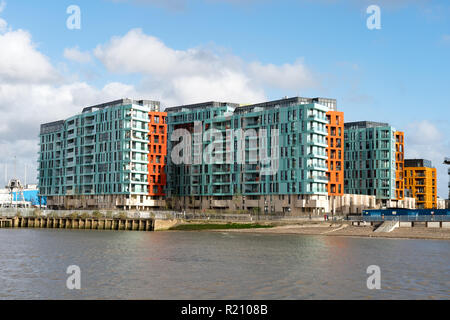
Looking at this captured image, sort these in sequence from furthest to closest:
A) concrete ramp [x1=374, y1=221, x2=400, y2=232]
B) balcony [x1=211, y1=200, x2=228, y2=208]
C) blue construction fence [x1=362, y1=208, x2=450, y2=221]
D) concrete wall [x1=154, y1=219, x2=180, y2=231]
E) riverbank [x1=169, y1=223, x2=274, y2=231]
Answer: balcony [x1=211, y1=200, x2=228, y2=208], concrete wall [x1=154, y1=219, x2=180, y2=231], riverbank [x1=169, y1=223, x2=274, y2=231], blue construction fence [x1=362, y1=208, x2=450, y2=221], concrete ramp [x1=374, y1=221, x2=400, y2=232]

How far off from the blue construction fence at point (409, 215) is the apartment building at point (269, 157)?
3641cm

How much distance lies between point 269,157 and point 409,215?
58.1m

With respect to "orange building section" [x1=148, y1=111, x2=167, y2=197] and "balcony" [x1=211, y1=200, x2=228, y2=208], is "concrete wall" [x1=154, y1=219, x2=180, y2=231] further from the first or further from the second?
"orange building section" [x1=148, y1=111, x2=167, y2=197]

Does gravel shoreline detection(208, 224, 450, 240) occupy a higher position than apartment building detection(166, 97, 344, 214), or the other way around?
apartment building detection(166, 97, 344, 214)

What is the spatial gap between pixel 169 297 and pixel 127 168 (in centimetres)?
15154

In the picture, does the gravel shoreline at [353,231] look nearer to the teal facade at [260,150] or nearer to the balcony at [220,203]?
the teal facade at [260,150]

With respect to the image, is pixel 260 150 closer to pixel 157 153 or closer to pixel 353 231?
pixel 157 153

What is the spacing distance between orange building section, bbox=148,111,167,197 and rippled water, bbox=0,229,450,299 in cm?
11736

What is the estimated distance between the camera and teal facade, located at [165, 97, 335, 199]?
538 ft

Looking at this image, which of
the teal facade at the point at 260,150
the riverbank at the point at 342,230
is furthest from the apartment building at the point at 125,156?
the riverbank at the point at 342,230

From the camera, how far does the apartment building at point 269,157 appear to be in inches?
6471

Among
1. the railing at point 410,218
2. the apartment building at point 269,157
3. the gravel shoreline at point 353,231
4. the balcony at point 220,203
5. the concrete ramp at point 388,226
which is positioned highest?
the apartment building at point 269,157

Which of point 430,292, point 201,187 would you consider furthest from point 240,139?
point 430,292

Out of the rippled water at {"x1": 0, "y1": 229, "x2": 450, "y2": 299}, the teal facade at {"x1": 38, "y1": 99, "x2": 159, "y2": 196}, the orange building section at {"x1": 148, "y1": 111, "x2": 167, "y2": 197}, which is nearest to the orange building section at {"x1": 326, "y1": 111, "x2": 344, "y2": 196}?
the orange building section at {"x1": 148, "y1": 111, "x2": 167, "y2": 197}
